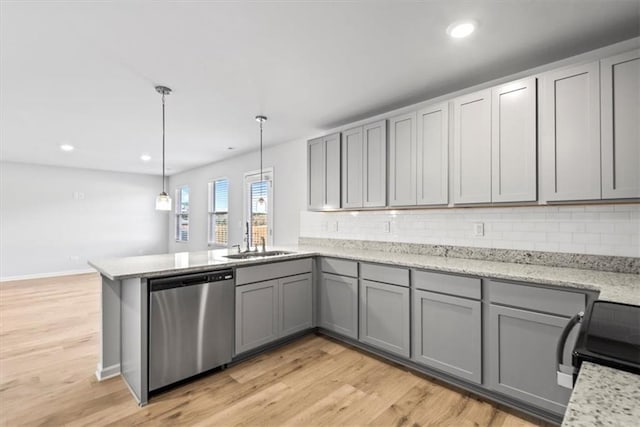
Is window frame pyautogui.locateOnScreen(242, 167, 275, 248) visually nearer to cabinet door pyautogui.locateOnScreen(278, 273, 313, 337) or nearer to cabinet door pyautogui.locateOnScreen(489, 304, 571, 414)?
cabinet door pyautogui.locateOnScreen(278, 273, 313, 337)

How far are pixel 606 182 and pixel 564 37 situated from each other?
1002 millimetres

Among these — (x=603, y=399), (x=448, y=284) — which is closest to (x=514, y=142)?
(x=448, y=284)

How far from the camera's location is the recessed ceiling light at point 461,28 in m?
1.91

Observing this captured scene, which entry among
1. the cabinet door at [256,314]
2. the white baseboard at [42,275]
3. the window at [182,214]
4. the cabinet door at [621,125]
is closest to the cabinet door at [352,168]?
the cabinet door at [256,314]

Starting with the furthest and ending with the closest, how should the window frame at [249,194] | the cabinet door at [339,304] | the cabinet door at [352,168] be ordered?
the window frame at [249,194] < the cabinet door at [352,168] < the cabinet door at [339,304]

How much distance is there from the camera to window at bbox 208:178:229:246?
6270mm

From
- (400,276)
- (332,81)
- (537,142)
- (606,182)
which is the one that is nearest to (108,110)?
(332,81)

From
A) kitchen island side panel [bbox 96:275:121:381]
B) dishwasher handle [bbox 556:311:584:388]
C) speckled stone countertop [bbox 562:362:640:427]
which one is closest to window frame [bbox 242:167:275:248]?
kitchen island side panel [bbox 96:275:121:381]

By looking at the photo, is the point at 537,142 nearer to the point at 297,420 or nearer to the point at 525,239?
the point at 525,239

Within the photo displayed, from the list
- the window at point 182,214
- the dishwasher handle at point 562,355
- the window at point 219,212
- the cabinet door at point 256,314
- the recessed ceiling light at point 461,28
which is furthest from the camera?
the window at point 182,214

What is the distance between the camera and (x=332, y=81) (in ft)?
8.99

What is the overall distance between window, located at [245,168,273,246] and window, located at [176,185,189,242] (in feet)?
9.20

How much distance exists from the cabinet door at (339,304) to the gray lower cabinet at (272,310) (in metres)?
0.14

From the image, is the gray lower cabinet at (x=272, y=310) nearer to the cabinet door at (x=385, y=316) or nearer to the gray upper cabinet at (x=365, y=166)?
the cabinet door at (x=385, y=316)
